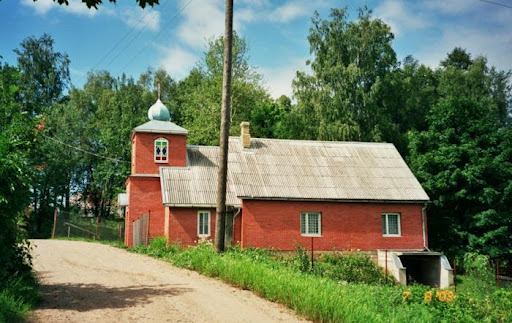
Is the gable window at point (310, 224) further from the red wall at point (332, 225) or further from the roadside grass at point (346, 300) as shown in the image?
the roadside grass at point (346, 300)

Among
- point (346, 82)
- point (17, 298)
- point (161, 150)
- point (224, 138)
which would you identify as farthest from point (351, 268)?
point (346, 82)

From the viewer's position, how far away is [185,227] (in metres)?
23.8

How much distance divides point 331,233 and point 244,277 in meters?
13.1

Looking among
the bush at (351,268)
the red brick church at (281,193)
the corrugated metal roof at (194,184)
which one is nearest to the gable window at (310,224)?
the red brick church at (281,193)

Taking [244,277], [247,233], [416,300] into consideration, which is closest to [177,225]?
[247,233]

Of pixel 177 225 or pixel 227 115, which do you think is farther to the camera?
pixel 177 225

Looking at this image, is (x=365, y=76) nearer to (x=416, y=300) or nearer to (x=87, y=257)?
(x=87, y=257)

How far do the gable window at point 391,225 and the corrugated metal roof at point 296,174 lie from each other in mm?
990

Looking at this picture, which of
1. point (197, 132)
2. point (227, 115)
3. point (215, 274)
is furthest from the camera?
point (197, 132)

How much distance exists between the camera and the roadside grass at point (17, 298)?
7.79m

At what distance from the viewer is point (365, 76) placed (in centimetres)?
3706

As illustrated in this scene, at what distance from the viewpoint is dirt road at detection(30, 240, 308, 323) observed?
864cm

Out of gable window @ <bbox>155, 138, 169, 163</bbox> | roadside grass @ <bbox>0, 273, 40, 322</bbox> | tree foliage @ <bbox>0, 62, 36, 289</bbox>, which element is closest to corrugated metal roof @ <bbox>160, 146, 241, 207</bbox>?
gable window @ <bbox>155, 138, 169, 163</bbox>

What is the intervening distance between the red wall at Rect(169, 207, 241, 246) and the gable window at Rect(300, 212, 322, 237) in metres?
3.12
